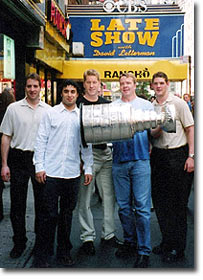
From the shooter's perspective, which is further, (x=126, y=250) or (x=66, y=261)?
(x=126, y=250)

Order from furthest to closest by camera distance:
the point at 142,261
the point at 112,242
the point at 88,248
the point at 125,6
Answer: the point at 125,6 → the point at 112,242 → the point at 88,248 → the point at 142,261

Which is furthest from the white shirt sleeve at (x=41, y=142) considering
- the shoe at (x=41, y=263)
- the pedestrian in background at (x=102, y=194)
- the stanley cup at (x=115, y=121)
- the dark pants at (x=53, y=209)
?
the shoe at (x=41, y=263)

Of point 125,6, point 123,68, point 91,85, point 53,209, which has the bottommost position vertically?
point 53,209

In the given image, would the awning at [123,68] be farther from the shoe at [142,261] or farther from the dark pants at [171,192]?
the shoe at [142,261]

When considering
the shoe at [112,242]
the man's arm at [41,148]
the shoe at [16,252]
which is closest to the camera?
the man's arm at [41,148]

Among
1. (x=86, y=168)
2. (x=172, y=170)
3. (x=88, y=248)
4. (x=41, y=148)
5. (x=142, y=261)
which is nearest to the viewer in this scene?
(x=41, y=148)

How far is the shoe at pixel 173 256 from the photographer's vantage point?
3477mm

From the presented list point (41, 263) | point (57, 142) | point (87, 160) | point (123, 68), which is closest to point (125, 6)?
point (123, 68)

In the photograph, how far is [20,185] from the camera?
3.60 metres

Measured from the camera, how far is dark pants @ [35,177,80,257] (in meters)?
3.25

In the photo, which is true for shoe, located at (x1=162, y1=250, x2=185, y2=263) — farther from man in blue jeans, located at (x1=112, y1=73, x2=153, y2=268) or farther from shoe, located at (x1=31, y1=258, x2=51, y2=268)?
shoe, located at (x1=31, y1=258, x2=51, y2=268)

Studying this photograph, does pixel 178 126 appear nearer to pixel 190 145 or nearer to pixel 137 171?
pixel 190 145

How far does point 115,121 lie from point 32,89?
1021 millimetres

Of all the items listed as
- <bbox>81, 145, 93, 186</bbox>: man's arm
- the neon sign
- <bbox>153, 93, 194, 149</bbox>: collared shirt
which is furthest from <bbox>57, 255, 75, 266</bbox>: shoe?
the neon sign
